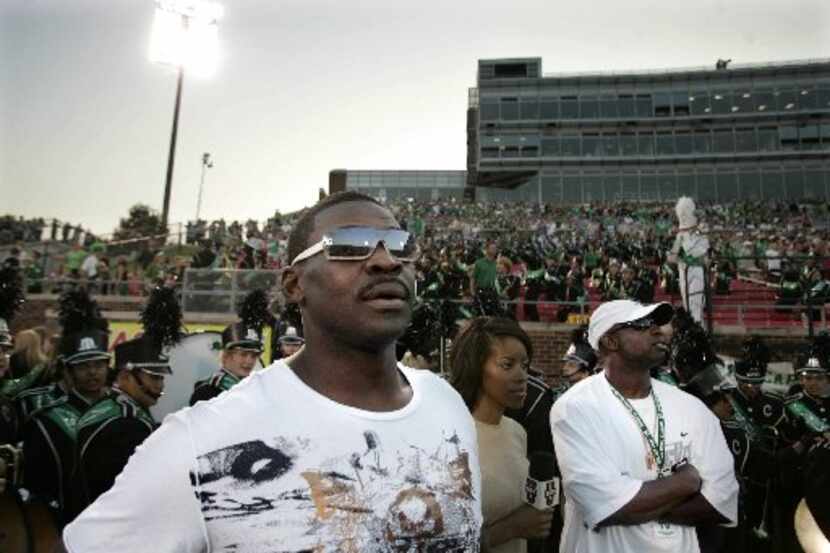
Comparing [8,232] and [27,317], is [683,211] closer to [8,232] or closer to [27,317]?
[27,317]

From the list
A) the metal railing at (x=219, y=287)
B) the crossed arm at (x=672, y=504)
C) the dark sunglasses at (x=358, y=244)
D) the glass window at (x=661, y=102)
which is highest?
the glass window at (x=661, y=102)

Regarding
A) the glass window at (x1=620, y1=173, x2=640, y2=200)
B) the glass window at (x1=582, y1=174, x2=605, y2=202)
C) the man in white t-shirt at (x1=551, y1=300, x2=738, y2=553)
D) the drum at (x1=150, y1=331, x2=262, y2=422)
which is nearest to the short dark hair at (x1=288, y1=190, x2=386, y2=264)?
the man in white t-shirt at (x1=551, y1=300, x2=738, y2=553)

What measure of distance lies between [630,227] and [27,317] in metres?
28.2

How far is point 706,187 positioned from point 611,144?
333 inches

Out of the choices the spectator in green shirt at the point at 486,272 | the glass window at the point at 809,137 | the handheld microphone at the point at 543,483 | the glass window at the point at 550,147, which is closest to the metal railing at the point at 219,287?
the spectator in green shirt at the point at 486,272

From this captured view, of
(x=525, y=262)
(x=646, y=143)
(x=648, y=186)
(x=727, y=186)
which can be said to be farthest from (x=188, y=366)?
(x=727, y=186)

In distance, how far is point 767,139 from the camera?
2094 inches

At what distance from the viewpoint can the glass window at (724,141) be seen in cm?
5341

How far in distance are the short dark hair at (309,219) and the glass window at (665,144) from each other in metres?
57.3

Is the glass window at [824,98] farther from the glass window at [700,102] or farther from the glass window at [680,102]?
the glass window at [680,102]

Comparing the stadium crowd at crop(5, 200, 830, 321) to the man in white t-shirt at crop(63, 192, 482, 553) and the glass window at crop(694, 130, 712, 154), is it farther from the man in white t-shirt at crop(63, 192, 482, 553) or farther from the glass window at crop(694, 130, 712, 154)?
the glass window at crop(694, 130, 712, 154)

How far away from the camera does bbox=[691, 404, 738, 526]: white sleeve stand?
8.96ft

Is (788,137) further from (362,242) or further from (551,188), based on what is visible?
(362,242)

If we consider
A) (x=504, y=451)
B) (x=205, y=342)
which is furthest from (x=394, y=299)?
(x=205, y=342)
